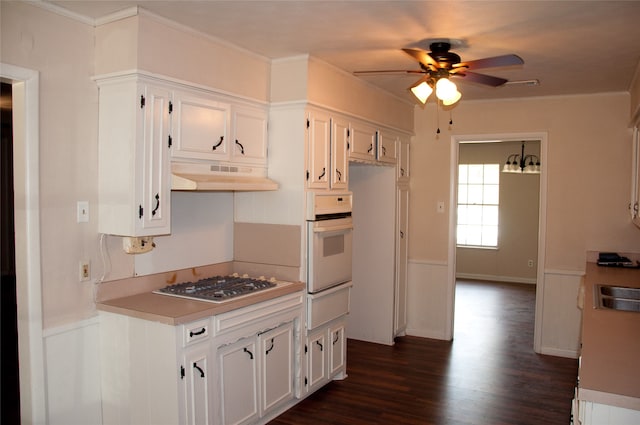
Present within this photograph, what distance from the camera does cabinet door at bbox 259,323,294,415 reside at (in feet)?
11.0

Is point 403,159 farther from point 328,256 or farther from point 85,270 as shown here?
point 85,270

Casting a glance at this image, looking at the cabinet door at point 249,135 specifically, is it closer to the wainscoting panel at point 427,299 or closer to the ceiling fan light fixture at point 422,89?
the ceiling fan light fixture at point 422,89

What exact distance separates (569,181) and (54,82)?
4414mm

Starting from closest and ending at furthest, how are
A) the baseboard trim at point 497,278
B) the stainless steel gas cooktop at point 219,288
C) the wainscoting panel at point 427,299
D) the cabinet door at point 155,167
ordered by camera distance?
the cabinet door at point 155,167, the stainless steel gas cooktop at point 219,288, the wainscoting panel at point 427,299, the baseboard trim at point 497,278

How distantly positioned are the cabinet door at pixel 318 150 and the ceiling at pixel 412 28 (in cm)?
45

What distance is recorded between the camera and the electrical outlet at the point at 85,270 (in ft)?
9.35

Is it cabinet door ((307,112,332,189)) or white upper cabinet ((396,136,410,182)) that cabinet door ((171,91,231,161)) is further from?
white upper cabinet ((396,136,410,182))

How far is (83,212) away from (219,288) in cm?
95

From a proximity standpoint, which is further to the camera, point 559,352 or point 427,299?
point 427,299

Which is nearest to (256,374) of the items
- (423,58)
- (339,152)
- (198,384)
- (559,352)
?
(198,384)

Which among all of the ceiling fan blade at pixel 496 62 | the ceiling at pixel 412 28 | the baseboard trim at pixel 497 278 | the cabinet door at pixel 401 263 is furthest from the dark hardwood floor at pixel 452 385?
the baseboard trim at pixel 497 278

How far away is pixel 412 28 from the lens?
2.95 metres

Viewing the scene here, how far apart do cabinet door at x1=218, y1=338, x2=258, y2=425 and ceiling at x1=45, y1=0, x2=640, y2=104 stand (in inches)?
74.6

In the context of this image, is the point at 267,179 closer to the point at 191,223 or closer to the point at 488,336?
the point at 191,223
